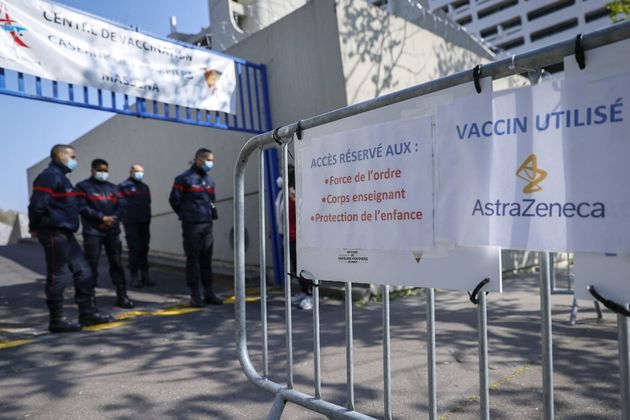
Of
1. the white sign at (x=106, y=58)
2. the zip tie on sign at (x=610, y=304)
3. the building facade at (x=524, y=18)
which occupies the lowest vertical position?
the zip tie on sign at (x=610, y=304)

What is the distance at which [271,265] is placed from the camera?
7.80 meters

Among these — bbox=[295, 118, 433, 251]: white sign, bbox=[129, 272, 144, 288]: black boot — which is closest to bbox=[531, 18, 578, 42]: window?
bbox=[129, 272, 144, 288]: black boot

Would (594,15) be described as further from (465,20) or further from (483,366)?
(483,366)

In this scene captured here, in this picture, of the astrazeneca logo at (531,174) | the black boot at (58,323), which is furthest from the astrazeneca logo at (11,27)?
the astrazeneca logo at (531,174)

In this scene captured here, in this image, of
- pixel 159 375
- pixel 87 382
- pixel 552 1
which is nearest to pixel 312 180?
pixel 159 375

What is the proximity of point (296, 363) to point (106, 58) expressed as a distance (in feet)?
14.1

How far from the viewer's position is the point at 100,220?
609cm

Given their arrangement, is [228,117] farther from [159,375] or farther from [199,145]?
[159,375]

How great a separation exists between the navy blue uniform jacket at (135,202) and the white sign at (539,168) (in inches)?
290

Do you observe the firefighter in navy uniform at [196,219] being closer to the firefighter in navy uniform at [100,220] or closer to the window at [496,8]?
the firefighter in navy uniform at [100,220]

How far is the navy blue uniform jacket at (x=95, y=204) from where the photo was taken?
19.9ft

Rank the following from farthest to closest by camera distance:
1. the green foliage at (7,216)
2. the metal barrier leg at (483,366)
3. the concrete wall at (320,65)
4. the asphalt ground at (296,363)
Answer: the green foliage at (7,216) → the concrete wall at (320,65) → the asphalt ground at (296,363) → the metal barrier leg at (483,366)

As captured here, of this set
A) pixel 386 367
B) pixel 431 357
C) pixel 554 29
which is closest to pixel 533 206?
pixel 431 357

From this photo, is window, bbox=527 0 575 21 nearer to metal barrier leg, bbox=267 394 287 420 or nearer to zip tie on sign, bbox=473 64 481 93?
zip tie on sign, bbox=473 64 481 93
